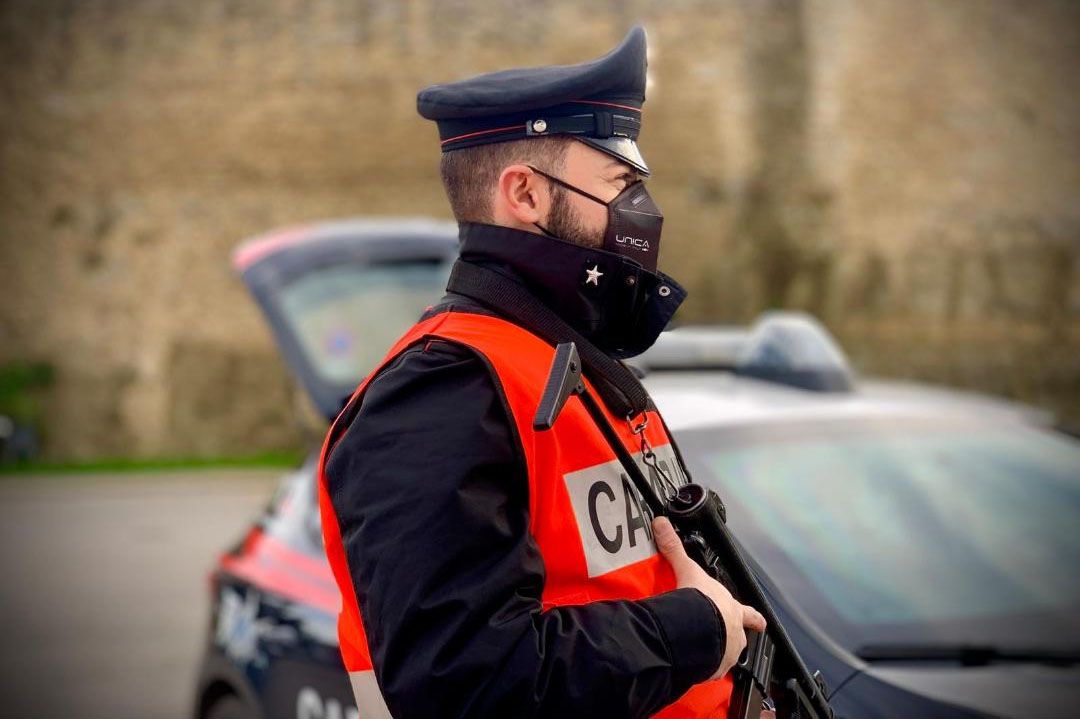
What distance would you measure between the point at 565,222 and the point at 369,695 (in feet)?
2.26

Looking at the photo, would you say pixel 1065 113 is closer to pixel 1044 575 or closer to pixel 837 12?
pixel 837 12

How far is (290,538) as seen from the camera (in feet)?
10.8

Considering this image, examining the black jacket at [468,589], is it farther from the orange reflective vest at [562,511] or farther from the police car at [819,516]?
the police car at [819,516]

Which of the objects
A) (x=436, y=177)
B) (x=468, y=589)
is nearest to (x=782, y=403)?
(x=468, y=589)

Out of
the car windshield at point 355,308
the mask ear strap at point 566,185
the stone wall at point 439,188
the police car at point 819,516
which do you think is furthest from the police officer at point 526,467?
the stone wall at point 439,188

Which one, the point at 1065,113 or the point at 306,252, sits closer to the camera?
the point at 306,252

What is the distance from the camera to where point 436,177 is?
1962 cm

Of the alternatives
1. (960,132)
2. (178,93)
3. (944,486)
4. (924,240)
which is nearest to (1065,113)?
(960,132)

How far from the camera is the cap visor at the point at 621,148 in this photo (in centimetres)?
165

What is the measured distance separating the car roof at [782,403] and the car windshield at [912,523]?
37mm

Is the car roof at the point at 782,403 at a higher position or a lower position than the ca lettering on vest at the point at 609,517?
lower

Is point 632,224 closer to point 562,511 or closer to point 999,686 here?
point 562,511

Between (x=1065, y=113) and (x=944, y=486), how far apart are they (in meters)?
18.9

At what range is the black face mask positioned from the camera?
1.64 metres
